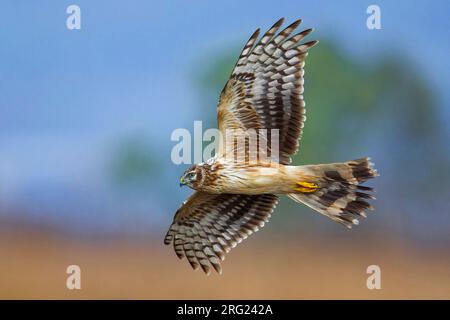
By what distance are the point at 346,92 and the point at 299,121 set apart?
5.44m

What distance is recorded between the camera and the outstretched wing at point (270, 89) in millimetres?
5215

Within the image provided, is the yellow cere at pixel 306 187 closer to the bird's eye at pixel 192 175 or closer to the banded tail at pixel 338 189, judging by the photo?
the banded tail at pixel 338 189

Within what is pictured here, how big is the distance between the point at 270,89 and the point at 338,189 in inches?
34.2

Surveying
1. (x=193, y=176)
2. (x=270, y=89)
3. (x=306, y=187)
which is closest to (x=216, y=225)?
(x=193, y=176)

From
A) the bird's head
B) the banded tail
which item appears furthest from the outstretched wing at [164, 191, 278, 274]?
the bird's head

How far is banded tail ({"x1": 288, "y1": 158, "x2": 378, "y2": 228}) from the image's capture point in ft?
17.5

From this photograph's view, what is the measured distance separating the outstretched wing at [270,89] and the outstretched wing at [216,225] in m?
0.61

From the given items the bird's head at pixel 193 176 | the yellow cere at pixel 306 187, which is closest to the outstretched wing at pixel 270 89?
the yellow cere at pixel 306 187

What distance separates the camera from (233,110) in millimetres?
5293

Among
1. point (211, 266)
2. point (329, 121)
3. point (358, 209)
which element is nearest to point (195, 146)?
point (211, 266)

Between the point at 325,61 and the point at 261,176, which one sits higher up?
the point at 325,61

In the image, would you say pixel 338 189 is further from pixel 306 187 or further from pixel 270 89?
pixel 270 89

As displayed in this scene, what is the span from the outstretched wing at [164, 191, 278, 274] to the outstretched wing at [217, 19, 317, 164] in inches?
23.9

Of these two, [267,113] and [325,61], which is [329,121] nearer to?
[325,61]
